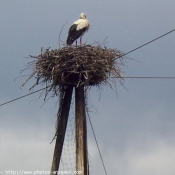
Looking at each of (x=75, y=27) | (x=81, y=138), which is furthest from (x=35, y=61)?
(x=75, y=27)

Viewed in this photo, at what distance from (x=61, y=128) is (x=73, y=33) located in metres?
4.23

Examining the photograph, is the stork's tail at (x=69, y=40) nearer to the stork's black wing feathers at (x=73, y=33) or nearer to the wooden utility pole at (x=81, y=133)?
the stork's black wing feathers at (x=73, y=33)

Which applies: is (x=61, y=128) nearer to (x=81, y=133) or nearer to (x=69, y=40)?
(x=81, y=133)

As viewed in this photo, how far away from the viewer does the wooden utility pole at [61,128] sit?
245 inches

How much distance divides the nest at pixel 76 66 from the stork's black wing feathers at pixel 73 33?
2.46 meters

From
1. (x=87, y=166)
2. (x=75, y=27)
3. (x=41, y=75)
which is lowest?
(x=87, y=166)

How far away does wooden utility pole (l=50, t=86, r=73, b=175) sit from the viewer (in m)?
6.21

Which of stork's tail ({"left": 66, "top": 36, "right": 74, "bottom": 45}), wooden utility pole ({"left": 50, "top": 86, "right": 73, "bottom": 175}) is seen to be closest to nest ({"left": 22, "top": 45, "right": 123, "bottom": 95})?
wooden utility pole ({"left": 50, "top": 86, "right": 73, "bottom": 175})

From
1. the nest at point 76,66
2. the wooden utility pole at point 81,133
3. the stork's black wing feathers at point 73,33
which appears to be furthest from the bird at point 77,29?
the wooden utility pole at point 81,133

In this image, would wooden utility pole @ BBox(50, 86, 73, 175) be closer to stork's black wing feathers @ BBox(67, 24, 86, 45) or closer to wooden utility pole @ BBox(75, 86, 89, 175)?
wooden utility pole @ BBox(75, 86, 89, 175)

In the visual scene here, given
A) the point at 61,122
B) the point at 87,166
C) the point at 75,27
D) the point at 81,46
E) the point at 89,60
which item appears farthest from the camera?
the point at 75,27

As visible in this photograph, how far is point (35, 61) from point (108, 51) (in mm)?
1141

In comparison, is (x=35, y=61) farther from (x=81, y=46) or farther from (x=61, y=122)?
(x=61, y=122)

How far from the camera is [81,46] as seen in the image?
25.4ft
